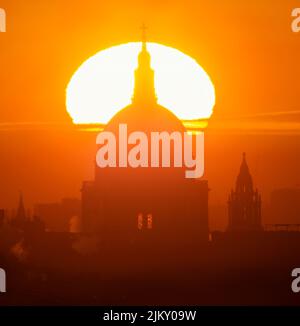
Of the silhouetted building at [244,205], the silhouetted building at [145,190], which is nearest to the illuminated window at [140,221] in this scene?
the silhouetted building at [145,190]

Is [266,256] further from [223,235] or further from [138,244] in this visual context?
[223,235]

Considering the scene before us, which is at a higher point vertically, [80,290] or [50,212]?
[50,212]

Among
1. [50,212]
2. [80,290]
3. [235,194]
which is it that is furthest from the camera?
[235,194]

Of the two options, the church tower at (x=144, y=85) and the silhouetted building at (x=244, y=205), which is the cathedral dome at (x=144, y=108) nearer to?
the church tower at (x=144, y=85)

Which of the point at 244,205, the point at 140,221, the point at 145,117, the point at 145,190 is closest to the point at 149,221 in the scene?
the point at 140,221

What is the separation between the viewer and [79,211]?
46250mm

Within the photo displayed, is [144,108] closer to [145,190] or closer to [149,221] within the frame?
[145,190]

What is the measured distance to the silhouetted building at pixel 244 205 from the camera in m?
51.6

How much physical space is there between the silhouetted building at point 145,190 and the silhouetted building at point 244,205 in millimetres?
1553

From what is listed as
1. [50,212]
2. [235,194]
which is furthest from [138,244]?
[235,194]

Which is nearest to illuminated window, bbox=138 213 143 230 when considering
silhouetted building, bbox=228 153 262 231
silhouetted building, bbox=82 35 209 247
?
silhouetted building, bbox=82 35 209 247

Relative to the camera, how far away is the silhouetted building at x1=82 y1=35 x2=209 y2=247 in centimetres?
4956
